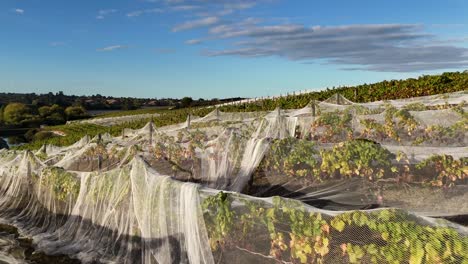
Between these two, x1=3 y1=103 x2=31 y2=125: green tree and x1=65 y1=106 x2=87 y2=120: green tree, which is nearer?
x1=65 y1=106 x2=87 y2=120: green tree

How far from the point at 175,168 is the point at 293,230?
17.5 feet

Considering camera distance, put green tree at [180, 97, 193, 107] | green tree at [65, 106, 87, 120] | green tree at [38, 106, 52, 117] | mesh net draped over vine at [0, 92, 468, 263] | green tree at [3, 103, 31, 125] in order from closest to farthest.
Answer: mesh net draped over vine at [0, 92, 468, 263] → green tree at [180, 97, 193, 107] → green tree at [65, 106, 87, 120] → green tree at [38, 106, 52, 117] → green tree at [3, 103, 31, 125]

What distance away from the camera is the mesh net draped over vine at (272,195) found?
3703 millimetres

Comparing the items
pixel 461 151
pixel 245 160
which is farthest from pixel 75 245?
pixel 461 151

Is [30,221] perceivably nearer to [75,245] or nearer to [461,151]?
[75,245]

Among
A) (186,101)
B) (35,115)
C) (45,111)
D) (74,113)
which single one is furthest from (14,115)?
(186,101)

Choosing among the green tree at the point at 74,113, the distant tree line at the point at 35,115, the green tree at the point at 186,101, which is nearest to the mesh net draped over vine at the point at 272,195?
the green tree at the point at 186,101

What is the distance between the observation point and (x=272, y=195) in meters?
7.47

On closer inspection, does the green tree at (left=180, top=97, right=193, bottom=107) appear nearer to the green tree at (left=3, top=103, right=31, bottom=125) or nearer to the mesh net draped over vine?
the green tree at (left=3, top=103, right=31, bottom=125)

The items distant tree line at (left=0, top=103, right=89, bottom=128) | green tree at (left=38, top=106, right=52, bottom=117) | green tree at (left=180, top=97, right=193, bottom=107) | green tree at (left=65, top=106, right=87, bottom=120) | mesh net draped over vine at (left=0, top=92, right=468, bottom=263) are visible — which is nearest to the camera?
mesh net draped over vine at (left=0, top=92, right=468, bottom=263)

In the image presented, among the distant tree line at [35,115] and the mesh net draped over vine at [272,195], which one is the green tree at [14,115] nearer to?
the distant tree line at [35,115]

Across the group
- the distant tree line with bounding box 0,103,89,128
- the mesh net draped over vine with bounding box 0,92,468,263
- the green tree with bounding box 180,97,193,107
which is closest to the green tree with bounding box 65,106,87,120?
the distant tree line with bounding box 0,103,89,128

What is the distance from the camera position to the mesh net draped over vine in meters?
3.70

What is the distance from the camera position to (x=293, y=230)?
410 cm
